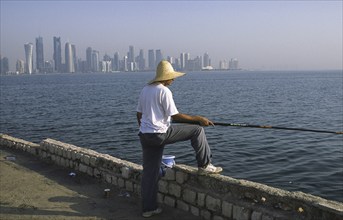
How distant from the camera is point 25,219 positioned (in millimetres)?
5691

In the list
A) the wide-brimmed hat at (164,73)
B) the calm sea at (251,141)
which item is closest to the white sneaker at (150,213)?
the wide-brimmed hat at (164,73)

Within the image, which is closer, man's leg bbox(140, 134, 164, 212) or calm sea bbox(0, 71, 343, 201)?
man's leg bbox(140, 134, 164, 212)

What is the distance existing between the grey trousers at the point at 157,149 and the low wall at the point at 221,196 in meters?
0.40

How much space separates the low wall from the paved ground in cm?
21

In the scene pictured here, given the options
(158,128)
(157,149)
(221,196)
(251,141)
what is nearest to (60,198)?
(157,149)

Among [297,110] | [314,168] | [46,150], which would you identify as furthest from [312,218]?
[297,110]

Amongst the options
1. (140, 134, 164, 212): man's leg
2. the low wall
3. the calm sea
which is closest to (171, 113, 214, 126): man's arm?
(140, 134, 164, 212): man's leg

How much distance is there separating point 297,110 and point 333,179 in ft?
66.0

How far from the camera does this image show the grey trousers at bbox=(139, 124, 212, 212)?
5293 millimetres

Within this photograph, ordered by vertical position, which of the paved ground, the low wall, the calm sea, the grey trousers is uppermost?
the grey trousers

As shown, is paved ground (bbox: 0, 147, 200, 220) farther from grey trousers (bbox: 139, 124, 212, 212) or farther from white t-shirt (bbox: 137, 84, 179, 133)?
white t-shirt (bbox: 137, 84, 179, 133)

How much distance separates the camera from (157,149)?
5.46 meters

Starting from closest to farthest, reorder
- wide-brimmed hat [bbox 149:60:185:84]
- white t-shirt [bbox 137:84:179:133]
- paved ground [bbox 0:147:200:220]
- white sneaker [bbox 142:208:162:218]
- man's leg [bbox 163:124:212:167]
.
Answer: white t-shirt [bbox 137:84:179:133] → wide-brimmed hat [bbox 149:60:185:84] → man's leg [bbox 163:124:212:167] → white sneaker [bbox 142:208:162:218] → paved ground [bbox 0:147:200:220]

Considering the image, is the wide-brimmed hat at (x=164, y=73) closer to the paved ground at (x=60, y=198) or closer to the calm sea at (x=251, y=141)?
the paved ground at (x=60, y=198)
